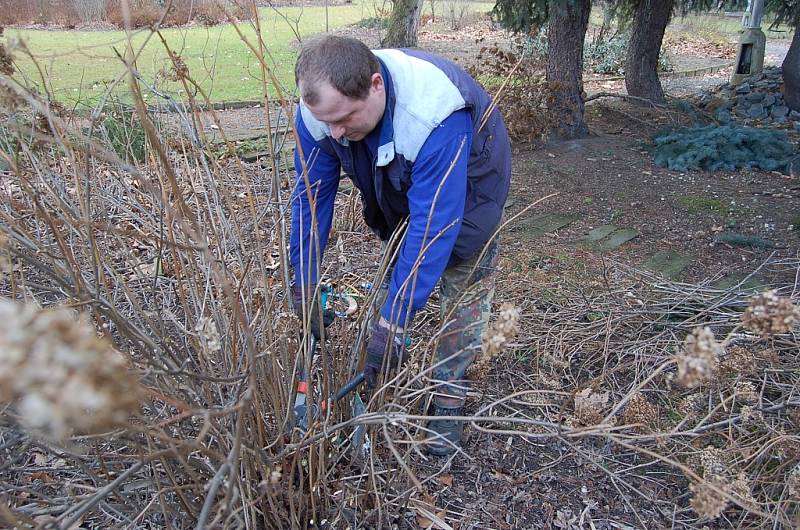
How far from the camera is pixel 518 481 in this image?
226cm

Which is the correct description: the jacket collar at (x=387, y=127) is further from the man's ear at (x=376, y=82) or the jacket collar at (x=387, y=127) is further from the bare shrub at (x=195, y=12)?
the bare shrub at (x=195, y=12)

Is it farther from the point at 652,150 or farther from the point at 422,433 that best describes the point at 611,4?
the point at 422,433

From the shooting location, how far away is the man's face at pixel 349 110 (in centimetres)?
181

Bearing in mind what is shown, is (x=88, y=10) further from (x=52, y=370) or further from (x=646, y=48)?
(x=52, y=370)

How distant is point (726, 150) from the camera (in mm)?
5414

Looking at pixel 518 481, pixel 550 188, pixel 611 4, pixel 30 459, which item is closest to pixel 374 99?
pixel 518 481

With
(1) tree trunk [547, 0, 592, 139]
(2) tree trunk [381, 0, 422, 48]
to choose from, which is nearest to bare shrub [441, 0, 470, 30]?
(2) tree trunk [381, 0, 422, 48]

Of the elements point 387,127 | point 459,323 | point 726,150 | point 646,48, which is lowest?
point 459,323

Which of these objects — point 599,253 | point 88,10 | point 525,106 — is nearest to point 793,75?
point 525,106

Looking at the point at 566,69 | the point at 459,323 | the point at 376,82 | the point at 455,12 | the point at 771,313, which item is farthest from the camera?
the point at 455,12

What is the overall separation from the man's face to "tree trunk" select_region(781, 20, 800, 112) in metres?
7.15

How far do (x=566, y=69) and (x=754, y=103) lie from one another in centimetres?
309

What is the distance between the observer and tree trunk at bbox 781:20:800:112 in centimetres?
712

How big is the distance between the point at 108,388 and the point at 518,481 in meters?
2.01
